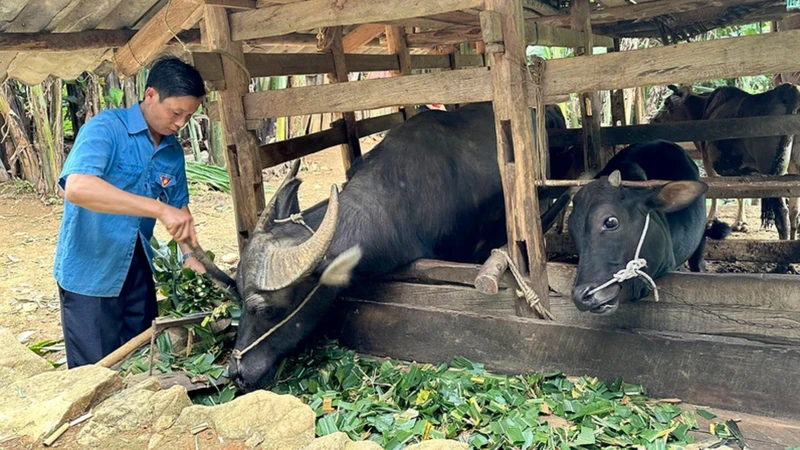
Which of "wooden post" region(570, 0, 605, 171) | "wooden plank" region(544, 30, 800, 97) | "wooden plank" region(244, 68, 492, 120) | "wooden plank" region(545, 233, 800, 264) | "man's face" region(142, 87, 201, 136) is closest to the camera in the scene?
"wooden plank" region(544, 30, 800, 97)

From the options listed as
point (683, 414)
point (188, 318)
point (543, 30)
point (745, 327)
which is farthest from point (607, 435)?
point (543, 30)

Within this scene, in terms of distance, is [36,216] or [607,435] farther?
[36,216]

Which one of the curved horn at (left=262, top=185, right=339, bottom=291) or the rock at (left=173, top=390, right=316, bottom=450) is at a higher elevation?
the curved horn at (left=262, top=185, right=339, bottom=291)

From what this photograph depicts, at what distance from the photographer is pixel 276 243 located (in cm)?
355

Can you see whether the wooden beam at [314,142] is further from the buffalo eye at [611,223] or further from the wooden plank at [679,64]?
the buffalo eye at [611,223]

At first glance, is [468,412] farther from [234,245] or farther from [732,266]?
[234,245]

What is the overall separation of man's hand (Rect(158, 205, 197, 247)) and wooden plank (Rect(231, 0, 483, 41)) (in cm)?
117

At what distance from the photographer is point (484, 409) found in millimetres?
2975

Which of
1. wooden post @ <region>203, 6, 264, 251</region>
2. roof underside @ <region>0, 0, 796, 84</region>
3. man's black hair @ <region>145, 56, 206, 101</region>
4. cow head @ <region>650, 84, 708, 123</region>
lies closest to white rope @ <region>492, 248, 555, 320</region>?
wooden post @ <region>203, 6, 264, 251</region>

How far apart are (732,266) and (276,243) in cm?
447

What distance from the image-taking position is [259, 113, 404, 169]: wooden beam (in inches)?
175

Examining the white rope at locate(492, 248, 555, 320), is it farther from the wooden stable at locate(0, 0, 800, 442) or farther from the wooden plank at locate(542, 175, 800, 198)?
the wooden plank at locate(542, 175, 800, 198)

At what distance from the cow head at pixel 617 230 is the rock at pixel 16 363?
269cm

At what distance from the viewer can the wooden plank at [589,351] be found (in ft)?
9.12
